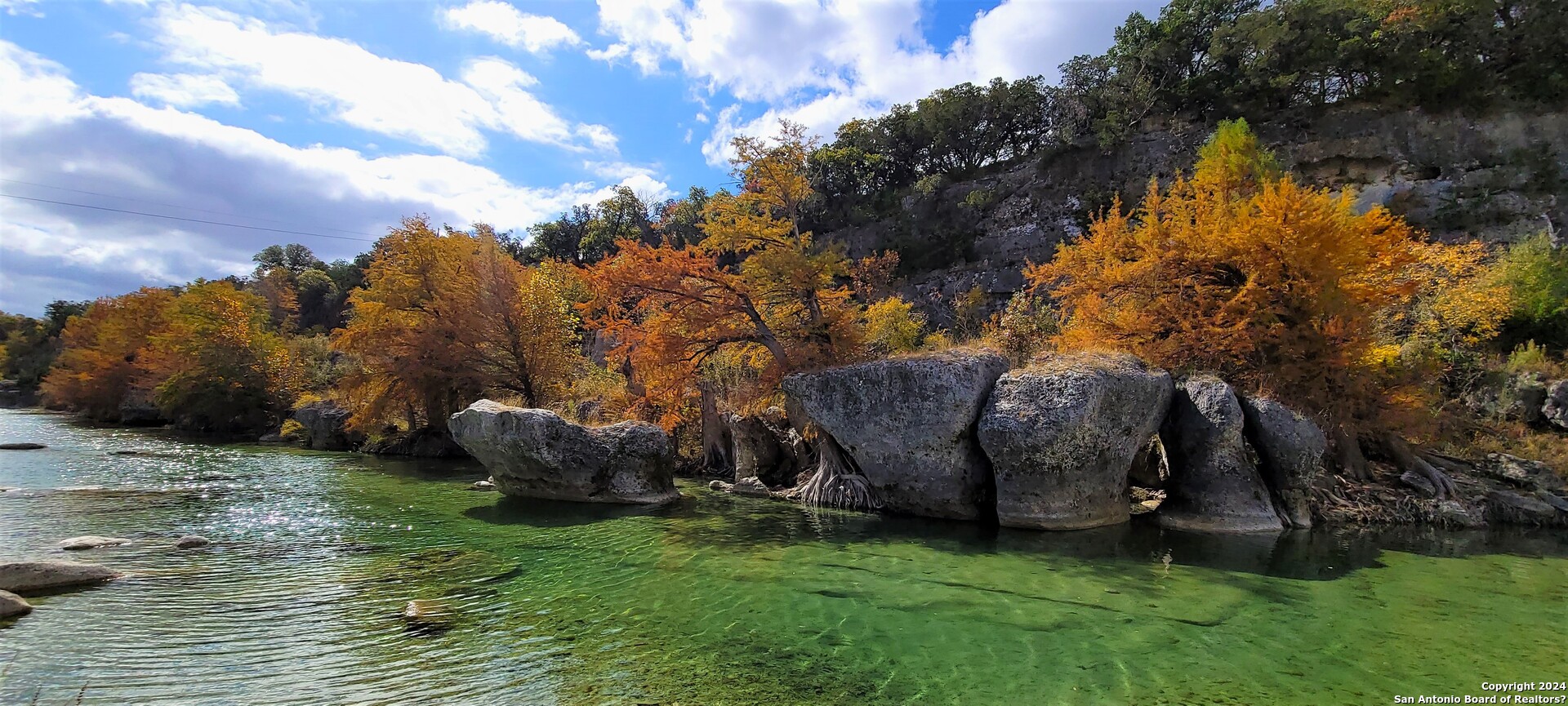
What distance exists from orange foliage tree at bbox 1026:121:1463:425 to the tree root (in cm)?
120

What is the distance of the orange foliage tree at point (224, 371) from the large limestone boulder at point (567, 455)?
23093mm

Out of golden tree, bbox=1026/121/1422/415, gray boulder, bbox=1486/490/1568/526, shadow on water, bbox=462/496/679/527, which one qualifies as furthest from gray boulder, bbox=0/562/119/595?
gray boulder, bbox=1486/490/1568/526

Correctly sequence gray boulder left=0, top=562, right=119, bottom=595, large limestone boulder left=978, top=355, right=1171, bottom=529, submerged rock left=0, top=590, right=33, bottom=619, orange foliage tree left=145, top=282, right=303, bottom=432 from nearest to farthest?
submerged rock left=0, top=590, right=33, bottom=619
gray boulder left=0, top=562, right=119, bottom=595
large limestone boulder left=978, top=355, right=1171, bottom=529
orange foliage tree left=145, top=282, right=303, bottom=432

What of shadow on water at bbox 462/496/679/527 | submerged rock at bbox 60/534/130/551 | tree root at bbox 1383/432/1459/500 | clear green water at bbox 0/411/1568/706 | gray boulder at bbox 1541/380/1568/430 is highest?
gray boulder at bbox 1541/380/1568/430

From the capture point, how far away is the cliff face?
29.4 metres

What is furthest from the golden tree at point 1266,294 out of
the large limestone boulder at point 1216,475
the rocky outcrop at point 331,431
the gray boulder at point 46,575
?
the rocky outcrop at point 331,431

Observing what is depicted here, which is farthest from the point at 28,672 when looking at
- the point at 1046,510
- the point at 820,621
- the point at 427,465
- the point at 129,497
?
the point at 427,465

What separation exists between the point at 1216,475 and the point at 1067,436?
3453 millimetres

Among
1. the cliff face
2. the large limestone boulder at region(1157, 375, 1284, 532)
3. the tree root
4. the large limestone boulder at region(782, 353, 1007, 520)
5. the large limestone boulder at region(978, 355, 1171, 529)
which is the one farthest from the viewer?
the cliff face

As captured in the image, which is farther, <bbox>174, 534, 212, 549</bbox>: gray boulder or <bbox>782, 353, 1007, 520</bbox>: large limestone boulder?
<bbox>782, 353, 1007, 520</bbox>: large limestone boulder

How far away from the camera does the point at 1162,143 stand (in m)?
42.3

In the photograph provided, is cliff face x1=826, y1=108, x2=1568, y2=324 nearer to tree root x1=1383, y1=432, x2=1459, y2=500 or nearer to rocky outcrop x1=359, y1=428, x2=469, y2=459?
tree root x1=1383, y1=432, x2=1459, y2=500

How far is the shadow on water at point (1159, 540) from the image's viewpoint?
10570 millimetres

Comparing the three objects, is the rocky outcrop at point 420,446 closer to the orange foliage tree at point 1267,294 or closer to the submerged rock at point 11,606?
the submerged rock at point 11,606
